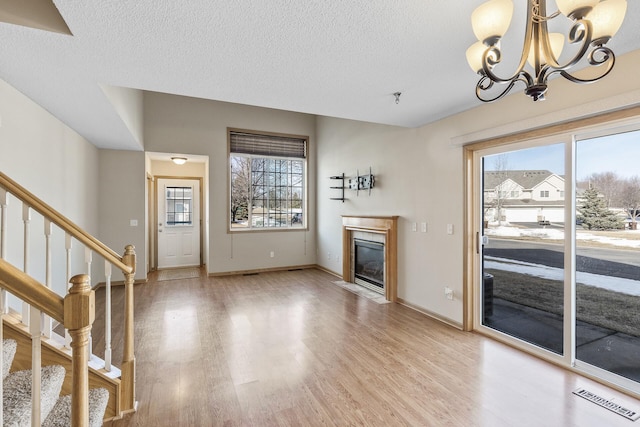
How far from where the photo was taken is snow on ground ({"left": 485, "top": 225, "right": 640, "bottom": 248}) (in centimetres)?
226

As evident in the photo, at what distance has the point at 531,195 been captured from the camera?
9.55 feet

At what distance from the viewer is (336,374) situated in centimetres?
250

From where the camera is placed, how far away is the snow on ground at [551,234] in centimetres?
226

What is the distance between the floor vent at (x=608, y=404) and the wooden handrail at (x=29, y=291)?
122 inches

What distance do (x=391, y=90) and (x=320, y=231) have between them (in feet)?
13.7

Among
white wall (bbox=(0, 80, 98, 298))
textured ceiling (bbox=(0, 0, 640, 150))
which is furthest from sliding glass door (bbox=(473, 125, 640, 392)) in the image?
white wall (bbox=(0, 80, 98, 298))

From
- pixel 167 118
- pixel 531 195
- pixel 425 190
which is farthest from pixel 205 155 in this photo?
pixel 531 195

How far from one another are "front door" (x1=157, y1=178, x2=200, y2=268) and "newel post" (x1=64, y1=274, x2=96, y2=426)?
239 inches

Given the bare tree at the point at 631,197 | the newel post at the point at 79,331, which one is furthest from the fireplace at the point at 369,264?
the newel post at the point at 79,331

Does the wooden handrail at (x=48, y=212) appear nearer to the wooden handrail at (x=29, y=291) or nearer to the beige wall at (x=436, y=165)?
the wooden handrail at (x=29, y=291)

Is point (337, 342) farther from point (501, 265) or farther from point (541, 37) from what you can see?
point (541, 37)

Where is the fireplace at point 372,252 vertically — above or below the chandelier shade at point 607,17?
below

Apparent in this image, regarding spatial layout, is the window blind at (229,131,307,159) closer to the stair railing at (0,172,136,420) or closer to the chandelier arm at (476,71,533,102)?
the stair railing at (0,172,136,420)

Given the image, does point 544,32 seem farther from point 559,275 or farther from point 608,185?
point 559,275
